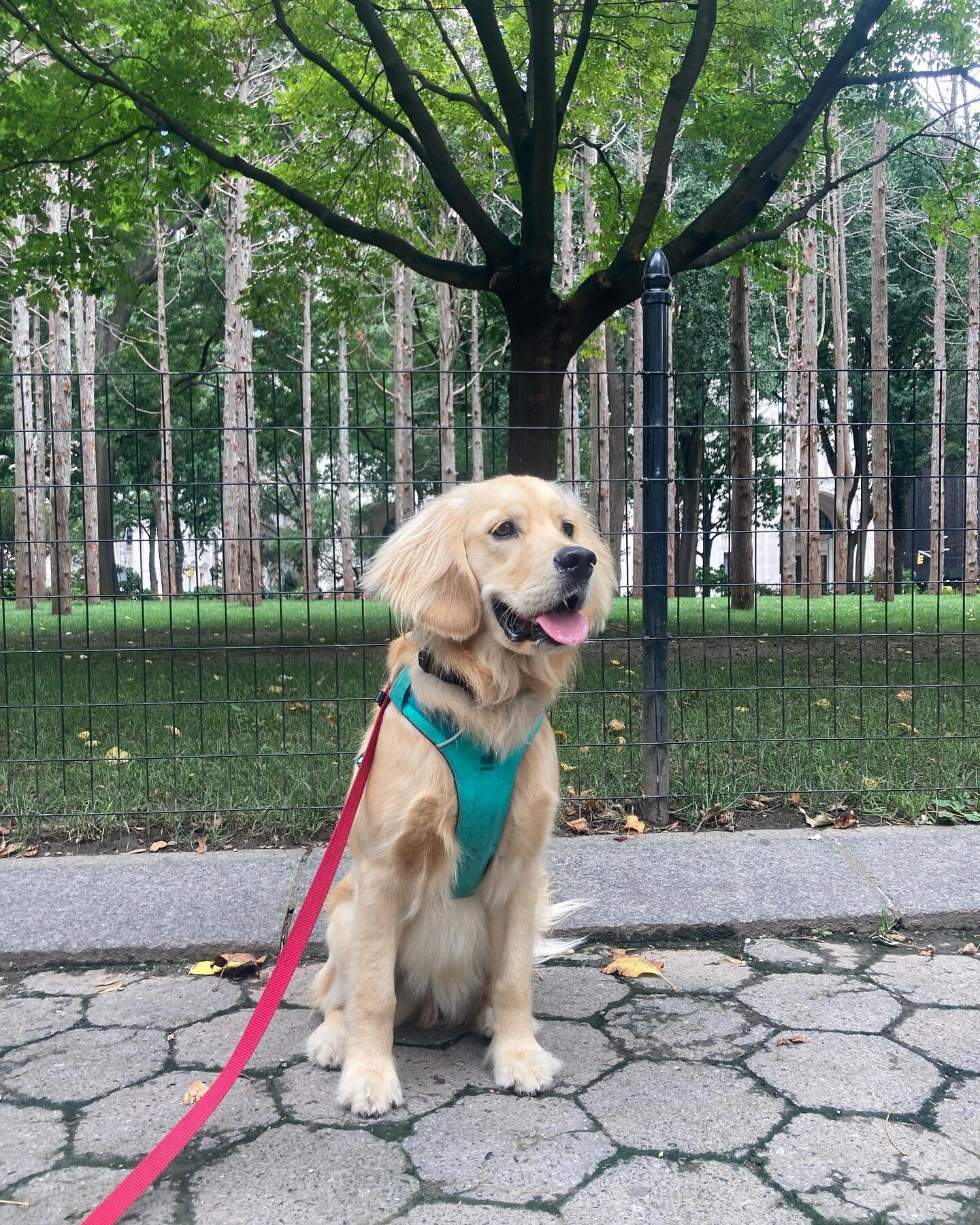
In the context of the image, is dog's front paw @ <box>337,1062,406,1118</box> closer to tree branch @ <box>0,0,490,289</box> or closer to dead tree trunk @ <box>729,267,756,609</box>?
tree branch @ <box>0,0,490,289</box>

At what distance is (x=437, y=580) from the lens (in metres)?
2.39

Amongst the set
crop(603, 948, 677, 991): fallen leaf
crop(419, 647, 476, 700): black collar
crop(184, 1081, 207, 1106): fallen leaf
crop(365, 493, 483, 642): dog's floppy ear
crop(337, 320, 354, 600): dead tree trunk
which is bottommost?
crop(603, 948, 677, 991): fallen leaf

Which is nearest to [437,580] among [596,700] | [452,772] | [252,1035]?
[452,772]

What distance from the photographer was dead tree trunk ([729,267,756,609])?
1130cm

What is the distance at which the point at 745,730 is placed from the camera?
5.62 metres

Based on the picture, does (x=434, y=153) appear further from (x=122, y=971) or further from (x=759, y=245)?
(x=122, y=971)

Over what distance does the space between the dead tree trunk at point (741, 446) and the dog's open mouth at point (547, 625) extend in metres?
7.49

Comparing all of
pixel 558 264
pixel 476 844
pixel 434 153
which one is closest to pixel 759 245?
pixel 434 153

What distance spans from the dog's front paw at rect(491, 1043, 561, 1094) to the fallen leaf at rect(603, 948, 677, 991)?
70 cm

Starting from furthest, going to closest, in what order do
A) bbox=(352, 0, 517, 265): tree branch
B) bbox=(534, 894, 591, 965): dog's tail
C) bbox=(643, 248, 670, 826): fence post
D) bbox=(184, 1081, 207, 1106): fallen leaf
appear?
bbox=(352, 0, 517, 265): tree branch
bbox=(643, 248, 670, 826): fence post
bbox=(534, 894, 591, 965): dog's tail
bbox=(184, 1081, 207, 1106): fallen leaf

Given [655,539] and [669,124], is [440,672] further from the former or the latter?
[669,124]

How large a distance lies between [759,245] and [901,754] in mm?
6728

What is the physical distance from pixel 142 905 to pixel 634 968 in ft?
6.17

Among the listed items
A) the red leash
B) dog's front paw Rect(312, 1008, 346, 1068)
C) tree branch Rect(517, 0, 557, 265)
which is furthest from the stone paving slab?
tree branch Rect(517, 0, 557, 265)
